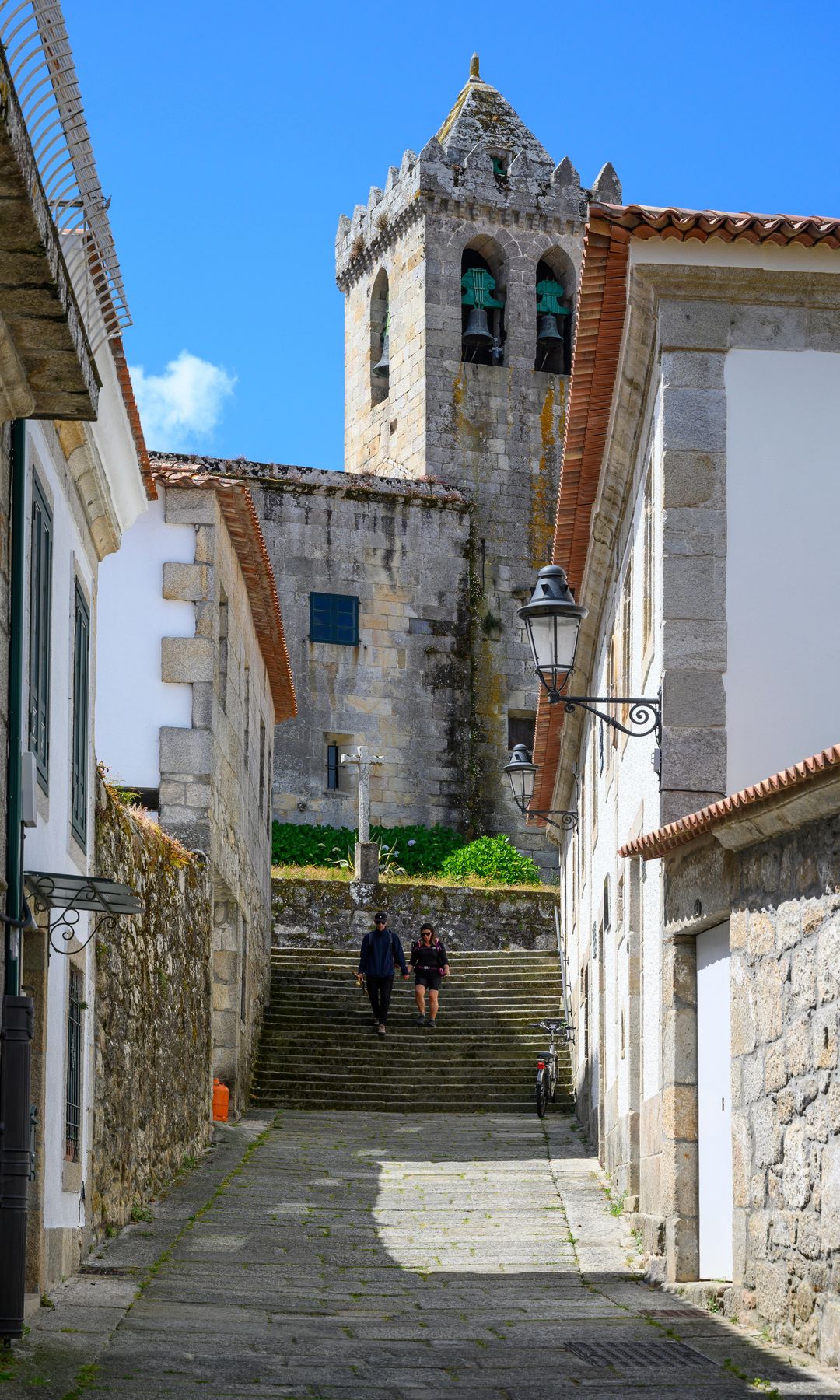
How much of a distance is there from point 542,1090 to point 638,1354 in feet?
35.2

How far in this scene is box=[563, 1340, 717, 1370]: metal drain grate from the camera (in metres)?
7.31

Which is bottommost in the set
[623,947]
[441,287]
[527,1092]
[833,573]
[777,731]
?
[527,1092]

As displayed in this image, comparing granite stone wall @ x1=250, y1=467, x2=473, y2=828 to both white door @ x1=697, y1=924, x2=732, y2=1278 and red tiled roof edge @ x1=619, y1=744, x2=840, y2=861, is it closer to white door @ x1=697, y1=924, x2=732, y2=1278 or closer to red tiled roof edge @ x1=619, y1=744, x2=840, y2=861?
red tiled roof edge @ x1=619, y1=744, x2=840, y2=861

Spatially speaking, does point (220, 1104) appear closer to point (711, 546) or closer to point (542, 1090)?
point (542, 1090)

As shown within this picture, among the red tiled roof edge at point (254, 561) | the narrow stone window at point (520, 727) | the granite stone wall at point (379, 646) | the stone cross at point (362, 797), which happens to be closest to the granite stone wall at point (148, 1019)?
the red tiled roof edge at point (254, 561)

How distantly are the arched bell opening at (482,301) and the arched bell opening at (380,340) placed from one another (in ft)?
5.96

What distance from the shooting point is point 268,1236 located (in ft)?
37.0

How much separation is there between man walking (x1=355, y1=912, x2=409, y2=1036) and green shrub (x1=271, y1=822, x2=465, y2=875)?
31.3 ft

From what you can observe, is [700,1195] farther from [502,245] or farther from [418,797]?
[502,245]

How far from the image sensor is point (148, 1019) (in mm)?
12531

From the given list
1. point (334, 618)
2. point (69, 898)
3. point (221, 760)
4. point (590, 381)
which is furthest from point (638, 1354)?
point (334, 618)

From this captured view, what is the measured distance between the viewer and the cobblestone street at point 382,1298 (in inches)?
271

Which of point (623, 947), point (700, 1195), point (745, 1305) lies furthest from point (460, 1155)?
point (745, 1305)

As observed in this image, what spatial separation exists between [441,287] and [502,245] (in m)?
1.51
